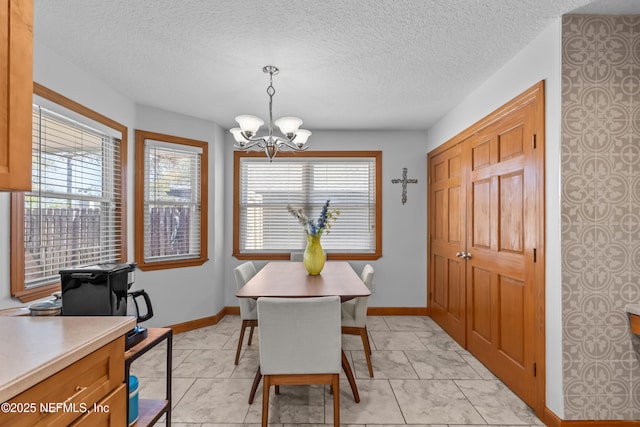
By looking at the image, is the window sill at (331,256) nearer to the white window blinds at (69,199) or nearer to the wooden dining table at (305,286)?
the wooden dining table at (305,286)

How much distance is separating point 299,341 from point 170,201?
101 inches

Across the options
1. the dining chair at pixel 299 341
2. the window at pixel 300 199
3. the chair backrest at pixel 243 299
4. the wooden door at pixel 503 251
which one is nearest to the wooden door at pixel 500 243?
the wooden door at pixel 503 251

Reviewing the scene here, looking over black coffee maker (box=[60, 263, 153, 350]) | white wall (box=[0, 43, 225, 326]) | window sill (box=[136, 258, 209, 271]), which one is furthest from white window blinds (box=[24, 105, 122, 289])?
black coffee maker (box=[60, 263, 153, 350])

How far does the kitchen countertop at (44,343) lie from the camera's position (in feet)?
2.68

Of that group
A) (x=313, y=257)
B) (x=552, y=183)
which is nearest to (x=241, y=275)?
(x=313, y=257)

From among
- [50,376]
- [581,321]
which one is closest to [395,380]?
[581,321]

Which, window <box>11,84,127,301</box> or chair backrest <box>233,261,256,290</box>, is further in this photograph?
chair backrest <box>233,261,256,290</box>

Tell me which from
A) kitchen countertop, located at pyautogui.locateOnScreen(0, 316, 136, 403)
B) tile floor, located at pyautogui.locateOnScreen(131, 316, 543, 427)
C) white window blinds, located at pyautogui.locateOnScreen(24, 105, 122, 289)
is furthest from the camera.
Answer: white window blinds, located at pyautogui.locateOnScreen(24, 105, 122, 289)

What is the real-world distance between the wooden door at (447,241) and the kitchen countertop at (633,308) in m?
1.39

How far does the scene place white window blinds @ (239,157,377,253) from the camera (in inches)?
171

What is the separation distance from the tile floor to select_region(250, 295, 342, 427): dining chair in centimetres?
38

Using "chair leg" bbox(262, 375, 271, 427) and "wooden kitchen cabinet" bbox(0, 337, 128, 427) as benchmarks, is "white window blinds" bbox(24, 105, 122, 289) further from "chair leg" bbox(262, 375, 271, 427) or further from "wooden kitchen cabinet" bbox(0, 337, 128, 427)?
"chair leg" bbox(262, 375, 271, 427)

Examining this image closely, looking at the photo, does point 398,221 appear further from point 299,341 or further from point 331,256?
point 299,341

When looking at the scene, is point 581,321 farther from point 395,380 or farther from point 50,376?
point 50,376
